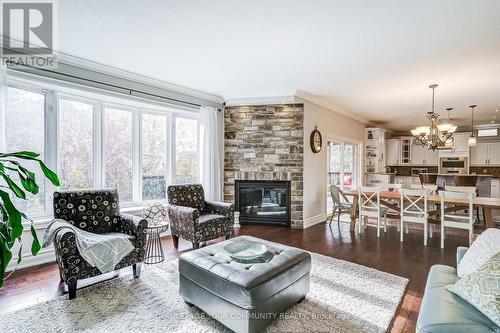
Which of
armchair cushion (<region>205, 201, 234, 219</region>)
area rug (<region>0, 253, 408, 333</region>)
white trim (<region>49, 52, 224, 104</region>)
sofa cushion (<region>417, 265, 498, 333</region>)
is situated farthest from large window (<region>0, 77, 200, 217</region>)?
sofa cushion (<region>417, 265, 498, 333</region>)

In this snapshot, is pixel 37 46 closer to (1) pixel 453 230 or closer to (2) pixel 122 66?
(2) pixel 122 66

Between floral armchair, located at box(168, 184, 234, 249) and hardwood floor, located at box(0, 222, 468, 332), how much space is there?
0.36 m

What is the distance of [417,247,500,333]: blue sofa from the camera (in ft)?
4.37

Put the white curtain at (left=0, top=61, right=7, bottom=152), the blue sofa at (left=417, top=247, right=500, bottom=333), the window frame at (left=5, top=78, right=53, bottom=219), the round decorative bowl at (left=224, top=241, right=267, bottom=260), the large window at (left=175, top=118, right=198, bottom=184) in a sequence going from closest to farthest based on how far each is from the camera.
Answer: the blue sofa at (left=417, top=247, right=500, bottom=333), the round decorative bowl at (left=224, top=241, right=267, bottom=260), the white curtain at (left=0, top=61, right=7, bottom=152), the window frame at (left=5, top=78, right=53, bottom=219), the large window at (left=175, top=118, right=198, bottom=184)

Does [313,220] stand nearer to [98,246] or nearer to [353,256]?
[353,256]

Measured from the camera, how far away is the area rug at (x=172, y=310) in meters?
1.98

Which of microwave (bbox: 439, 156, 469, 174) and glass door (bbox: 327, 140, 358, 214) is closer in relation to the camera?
glass door (bbox: 327, 140, 358, 214)

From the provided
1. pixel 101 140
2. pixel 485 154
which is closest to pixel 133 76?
pixel 101 140

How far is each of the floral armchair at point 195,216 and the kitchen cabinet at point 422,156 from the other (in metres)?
7.59

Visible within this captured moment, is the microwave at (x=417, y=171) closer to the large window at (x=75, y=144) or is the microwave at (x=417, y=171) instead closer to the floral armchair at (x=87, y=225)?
the floral armchair at (x=87, y=225)

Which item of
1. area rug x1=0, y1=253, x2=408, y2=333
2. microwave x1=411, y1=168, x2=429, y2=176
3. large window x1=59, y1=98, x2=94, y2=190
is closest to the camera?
area rug x1=0, y1=253, x2=408, y2=333

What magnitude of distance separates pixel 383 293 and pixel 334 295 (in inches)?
18.6

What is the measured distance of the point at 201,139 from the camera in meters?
4.77

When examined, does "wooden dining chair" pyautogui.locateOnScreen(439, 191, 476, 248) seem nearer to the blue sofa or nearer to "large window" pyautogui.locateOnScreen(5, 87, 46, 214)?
the blue sofa
